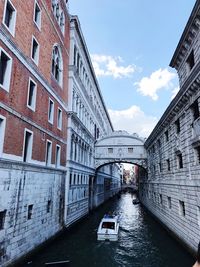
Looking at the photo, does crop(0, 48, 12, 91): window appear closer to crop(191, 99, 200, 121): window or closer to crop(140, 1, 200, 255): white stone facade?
crop(140, 1, 200, 255): white stone facade

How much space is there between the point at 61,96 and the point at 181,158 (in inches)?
427

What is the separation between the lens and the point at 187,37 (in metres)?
13.9

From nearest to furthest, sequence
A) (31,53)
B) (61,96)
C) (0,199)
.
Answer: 1. (0,199)
2. (31,53)
3. (61,96)

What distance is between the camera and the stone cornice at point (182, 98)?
11.2 meters

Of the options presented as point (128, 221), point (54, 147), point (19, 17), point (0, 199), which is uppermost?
point (19, 17)

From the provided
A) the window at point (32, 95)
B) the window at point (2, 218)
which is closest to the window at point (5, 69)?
the window at point (32, 95)

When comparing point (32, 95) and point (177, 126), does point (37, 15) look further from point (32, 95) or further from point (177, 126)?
point (177, 126)

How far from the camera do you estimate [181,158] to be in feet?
50.0

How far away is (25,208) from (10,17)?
1002cm

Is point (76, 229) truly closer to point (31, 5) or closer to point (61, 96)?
point (61, 96)

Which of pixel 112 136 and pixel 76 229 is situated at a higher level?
pixel 112 136

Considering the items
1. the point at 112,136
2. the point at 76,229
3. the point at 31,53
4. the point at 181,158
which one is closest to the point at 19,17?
the point at 31,53

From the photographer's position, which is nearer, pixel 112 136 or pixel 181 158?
pixel 181 158

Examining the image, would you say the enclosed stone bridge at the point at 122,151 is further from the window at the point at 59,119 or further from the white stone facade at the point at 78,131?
the window at the point at 59,119
